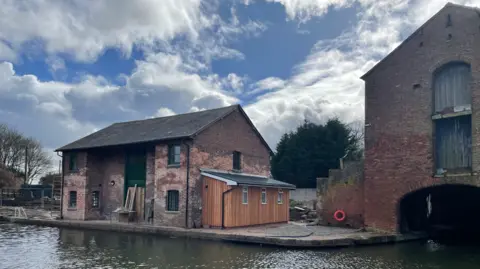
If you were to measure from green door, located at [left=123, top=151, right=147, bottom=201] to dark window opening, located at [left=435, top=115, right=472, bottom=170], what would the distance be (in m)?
14.0

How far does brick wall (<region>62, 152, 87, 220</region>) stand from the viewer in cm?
2338

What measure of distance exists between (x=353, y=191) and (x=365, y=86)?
180 inches

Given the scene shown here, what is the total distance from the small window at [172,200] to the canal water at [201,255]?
10.5 ft

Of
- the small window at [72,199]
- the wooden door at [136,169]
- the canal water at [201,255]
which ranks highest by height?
the wooden door at [136,169]

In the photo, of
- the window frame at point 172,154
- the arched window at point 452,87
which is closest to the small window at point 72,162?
the window frame at point 172,154

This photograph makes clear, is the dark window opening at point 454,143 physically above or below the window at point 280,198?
above

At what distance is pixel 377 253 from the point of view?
43.2 feet

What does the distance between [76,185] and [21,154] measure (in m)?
25.8

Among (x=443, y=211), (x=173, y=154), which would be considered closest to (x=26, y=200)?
(x=173, y=154)

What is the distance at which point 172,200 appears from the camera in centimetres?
1980

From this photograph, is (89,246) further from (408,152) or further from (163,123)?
(408,152)

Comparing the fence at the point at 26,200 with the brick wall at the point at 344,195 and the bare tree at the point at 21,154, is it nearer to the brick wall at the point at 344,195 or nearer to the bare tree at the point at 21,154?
the bare tree at the point at 21,154

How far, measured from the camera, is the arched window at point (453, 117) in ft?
49.8

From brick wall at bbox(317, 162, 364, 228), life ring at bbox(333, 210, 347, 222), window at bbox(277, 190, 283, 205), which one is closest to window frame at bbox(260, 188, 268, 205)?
window at bbox(277, 190, 283, 205)
